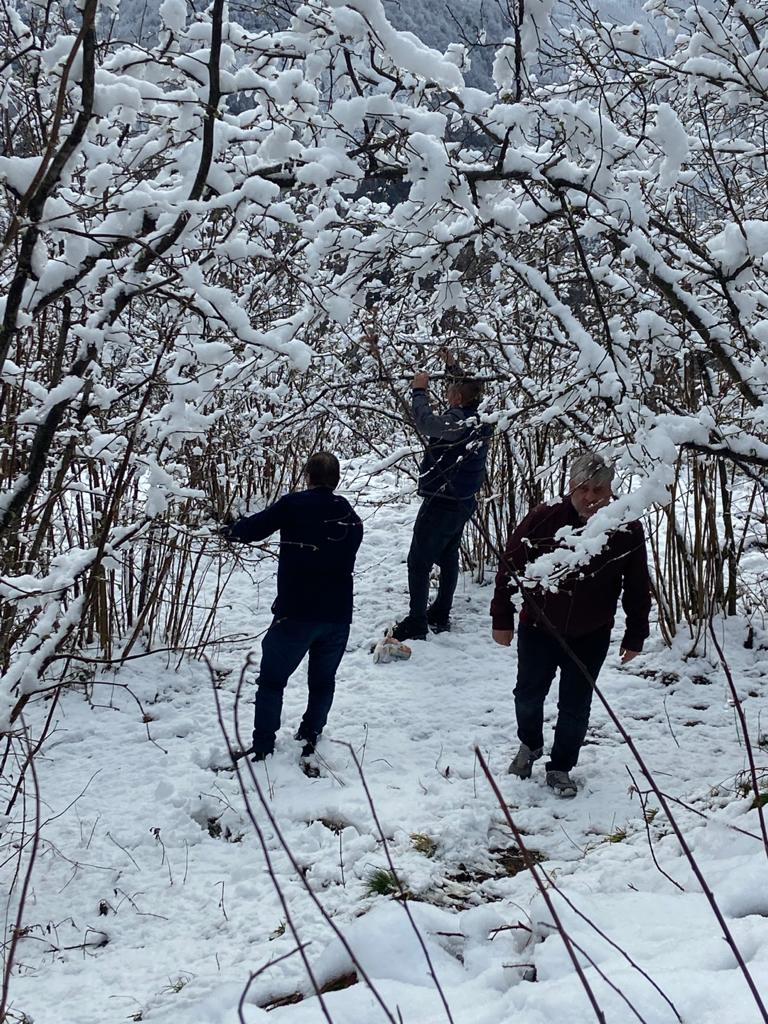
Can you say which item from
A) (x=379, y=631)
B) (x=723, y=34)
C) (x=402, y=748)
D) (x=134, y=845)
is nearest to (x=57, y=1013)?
(x=134, y=845)

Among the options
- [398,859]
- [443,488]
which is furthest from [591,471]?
[398,859]

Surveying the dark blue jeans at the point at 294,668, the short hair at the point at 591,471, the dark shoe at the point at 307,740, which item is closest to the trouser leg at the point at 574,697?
the short hair at the point at 591,471

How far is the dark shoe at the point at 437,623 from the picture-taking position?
5.86 metres

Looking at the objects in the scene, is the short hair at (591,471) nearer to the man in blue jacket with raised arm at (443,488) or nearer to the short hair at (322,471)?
the man in blue jacket with raised arm at (443,488)

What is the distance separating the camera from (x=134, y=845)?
3422 millimetres

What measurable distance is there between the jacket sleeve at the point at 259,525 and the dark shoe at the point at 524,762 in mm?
1637

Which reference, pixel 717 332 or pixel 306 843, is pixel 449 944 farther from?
pixel 717 332

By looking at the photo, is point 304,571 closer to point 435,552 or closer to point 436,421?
point 436,421

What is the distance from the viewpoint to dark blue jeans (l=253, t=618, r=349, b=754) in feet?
12.9

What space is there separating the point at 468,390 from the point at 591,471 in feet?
5.74

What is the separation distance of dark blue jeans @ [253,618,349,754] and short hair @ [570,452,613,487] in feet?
4.63

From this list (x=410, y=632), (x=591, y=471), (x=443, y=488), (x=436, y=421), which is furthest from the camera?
(x=410, y=632)

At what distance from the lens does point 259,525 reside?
12.6 feet

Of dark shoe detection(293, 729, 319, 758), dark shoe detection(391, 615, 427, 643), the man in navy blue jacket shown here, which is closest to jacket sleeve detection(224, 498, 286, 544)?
the man in navy blue jacket
